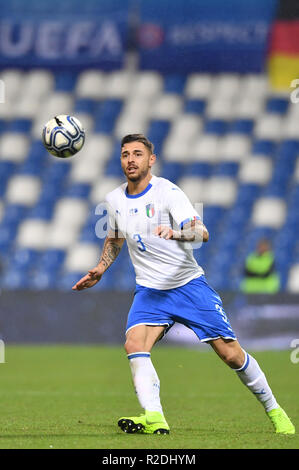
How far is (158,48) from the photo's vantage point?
75.8ft

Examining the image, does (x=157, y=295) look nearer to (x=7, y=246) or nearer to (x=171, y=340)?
(x=171, y=340)

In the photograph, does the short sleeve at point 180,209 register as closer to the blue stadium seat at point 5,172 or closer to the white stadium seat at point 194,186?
the white stadium seat at point 194,186

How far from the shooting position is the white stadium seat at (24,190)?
23734 millimetres

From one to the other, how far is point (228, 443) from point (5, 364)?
27.1ft

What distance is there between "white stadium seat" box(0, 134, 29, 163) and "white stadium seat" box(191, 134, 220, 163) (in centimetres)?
430

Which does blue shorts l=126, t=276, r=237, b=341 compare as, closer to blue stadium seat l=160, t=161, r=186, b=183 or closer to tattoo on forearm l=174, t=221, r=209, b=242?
tattoo on forearm l=174, t=221, r=209, b=242

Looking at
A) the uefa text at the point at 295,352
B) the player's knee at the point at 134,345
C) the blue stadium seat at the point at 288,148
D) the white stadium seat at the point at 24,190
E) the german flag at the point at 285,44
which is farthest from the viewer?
the white stadium seat at the point at 24,190

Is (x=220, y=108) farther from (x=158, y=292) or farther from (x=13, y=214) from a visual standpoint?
(x=158, y=292)

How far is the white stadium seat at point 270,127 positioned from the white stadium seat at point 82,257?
473 cm

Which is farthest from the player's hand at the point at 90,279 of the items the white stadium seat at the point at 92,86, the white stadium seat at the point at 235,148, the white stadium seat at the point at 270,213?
the white stadium seat at the point at 92,86

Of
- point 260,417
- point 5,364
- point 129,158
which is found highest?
point 5,364

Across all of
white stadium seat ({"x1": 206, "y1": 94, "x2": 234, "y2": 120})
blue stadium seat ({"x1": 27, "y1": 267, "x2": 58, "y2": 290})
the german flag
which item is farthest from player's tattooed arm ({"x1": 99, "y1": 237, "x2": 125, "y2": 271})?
white stadium seat ({"x1": 206, "y1": 94, "x2": 234, "y2": 120})

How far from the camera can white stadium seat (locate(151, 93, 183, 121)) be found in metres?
24.3

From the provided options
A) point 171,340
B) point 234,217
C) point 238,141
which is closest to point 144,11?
point 238,141
